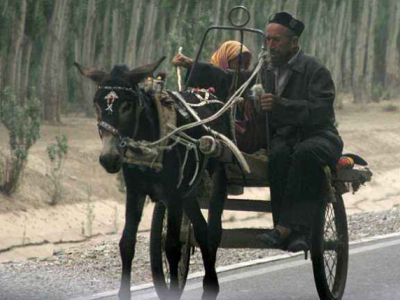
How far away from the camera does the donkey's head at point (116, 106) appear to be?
26.0 feet

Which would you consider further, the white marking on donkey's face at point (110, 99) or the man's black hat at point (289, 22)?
the man's black hat at point (289, 22)

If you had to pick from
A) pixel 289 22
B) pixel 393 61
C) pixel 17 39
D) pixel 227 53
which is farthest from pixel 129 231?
pixel 393 61

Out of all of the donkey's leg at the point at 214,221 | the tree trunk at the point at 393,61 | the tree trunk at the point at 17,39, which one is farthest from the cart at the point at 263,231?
the tree trunk at the point at 393,61

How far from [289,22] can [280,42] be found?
0.47 ft

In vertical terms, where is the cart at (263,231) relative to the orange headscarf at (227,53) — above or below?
below

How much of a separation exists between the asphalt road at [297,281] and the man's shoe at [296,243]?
2.99ft

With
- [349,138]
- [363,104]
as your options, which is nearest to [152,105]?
[349,138]

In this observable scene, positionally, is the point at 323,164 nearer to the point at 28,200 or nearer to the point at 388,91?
the point at 28,200

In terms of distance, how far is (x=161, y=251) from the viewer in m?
9.58

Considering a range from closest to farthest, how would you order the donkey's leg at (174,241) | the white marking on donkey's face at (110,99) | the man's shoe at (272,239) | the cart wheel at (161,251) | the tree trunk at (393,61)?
the white marking on donkey's face at (110,99) → the donkey's leg at (174,241) → the man's shoe at (272,239) → the cart wheel at (161,251) → the tree trunk at (393,61)

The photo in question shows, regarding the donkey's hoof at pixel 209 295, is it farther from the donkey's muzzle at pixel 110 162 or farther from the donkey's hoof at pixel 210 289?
the donkey's muzzle at pixel 110 162

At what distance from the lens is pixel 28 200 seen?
18047mm

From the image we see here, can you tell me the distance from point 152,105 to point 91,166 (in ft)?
43.4

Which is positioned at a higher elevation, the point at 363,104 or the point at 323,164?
the point at 323,164
